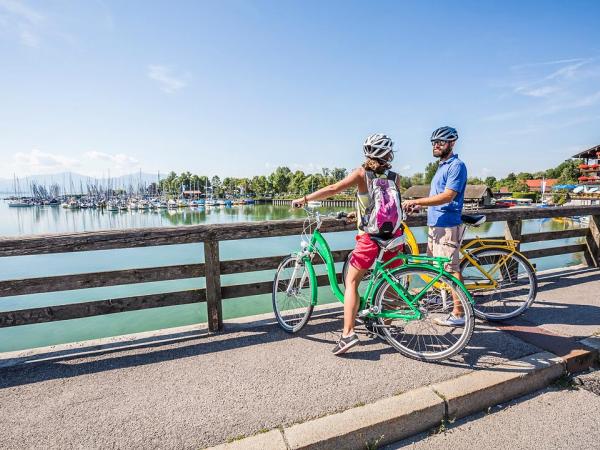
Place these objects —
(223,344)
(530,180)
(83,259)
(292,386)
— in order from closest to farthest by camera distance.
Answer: (292,386), (223,344), (83,259), (530,180)

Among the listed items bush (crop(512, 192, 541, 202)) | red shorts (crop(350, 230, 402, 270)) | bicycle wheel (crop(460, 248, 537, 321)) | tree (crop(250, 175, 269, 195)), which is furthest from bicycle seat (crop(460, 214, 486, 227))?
tree (crop(250, 175, 269, 195))

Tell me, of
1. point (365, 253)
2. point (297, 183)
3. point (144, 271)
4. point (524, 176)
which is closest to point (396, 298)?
point (365, 253)

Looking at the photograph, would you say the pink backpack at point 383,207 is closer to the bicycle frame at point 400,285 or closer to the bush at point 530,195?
the bicycle frame at point 400,285

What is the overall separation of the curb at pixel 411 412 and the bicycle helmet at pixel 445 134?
2.09 meters

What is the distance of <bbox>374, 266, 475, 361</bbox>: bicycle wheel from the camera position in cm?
291

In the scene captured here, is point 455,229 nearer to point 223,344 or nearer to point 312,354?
point 312,354

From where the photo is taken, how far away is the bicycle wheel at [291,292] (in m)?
3.77

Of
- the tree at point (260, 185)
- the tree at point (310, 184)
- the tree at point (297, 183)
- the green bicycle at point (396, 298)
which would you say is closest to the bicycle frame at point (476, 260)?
the green bicycle at point (396, 298)

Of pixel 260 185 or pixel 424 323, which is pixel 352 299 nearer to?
pixel 424 323

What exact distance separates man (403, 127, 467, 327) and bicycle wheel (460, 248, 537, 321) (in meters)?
0.36

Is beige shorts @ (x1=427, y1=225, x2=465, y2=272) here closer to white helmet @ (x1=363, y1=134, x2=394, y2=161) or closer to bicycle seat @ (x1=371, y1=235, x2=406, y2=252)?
bicycle seat @ (x1=371, y1=235, x2=406, y2=252)

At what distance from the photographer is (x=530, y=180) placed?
141 metres

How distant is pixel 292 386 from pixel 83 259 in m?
30.2

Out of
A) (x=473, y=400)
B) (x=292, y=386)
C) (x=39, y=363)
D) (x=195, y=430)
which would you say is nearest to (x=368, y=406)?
(x=292, y=386)
